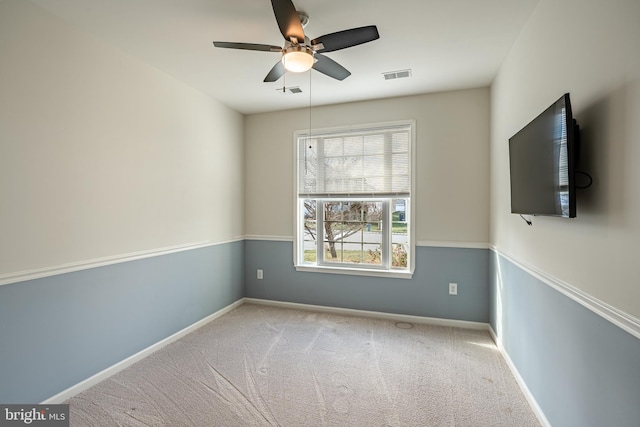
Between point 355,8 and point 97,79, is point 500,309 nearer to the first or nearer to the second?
point 355,8

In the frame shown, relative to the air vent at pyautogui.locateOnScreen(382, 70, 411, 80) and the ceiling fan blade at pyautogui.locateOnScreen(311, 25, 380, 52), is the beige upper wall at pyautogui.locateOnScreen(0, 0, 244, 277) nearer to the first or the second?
the ceiling fan blade at pyautogui.locateOnScreen(311, 25, 380, 52)

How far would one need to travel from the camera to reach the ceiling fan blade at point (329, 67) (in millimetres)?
2082

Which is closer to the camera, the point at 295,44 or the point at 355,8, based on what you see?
the point at 295,44

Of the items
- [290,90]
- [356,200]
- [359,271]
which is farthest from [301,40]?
[359,271]

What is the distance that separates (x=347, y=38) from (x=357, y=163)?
1943 millimetres

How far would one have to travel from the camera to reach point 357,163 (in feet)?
12.1

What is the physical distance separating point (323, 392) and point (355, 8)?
103 inches

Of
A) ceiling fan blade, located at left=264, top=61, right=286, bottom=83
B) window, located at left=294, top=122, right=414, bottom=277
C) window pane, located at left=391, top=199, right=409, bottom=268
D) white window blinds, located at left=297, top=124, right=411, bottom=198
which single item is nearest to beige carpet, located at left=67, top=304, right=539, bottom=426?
window pane, located at left=391, top=199, right=409, bottom=268

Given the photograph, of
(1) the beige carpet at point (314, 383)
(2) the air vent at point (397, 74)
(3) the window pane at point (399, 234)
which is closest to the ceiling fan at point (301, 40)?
(2) the air vent at point (397, 74)

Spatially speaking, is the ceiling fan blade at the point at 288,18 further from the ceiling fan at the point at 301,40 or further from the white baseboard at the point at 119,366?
the white baseboard at the point at 119,366

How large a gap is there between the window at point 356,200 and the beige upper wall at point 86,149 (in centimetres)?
131

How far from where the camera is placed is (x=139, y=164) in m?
2.62

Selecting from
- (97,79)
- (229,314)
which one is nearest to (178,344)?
(229,314)

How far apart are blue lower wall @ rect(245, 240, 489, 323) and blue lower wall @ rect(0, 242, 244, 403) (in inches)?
35.4
